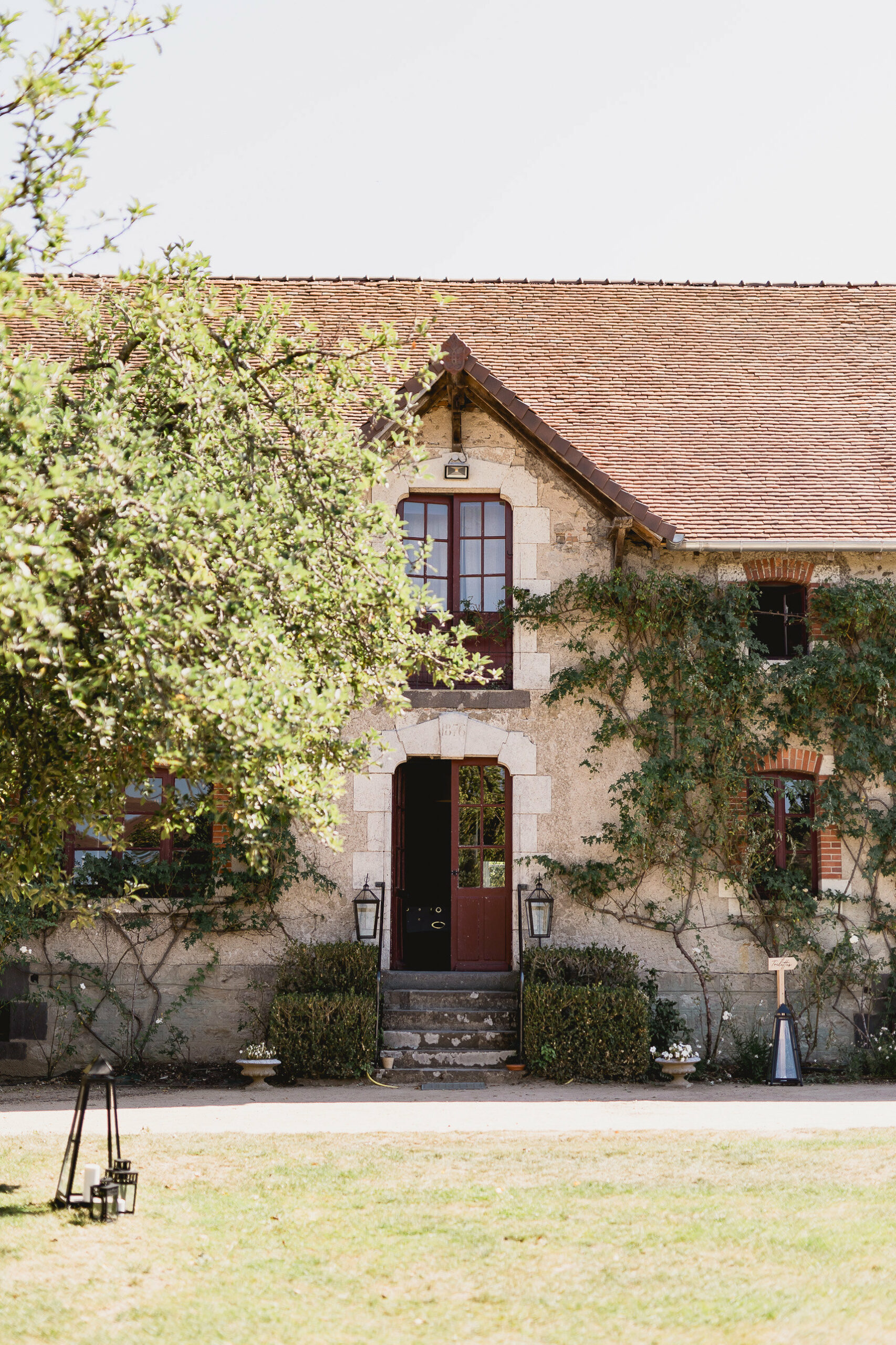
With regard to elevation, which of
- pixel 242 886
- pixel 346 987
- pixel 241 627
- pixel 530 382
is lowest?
pixel 346 987

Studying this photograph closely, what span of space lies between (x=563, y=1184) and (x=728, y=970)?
5.08 meters

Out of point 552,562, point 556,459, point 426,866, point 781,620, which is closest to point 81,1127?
point 552,562

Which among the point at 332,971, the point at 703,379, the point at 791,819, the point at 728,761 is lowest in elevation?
the point at 332,971

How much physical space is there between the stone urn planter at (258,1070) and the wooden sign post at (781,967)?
169 inches

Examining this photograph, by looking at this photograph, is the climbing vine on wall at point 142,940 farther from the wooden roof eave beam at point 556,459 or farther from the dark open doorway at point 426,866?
the wooden roof eave beam at point 556,459

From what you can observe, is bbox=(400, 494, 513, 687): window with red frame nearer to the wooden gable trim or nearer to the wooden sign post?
the wooden gable trim

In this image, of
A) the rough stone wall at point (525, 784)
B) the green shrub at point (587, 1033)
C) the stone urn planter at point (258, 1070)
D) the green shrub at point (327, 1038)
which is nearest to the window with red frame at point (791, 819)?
the rough stone wall at point (525, 784)

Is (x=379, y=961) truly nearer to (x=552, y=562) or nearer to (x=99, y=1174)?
(x=552, y=562)

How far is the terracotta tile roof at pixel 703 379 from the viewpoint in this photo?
11938 millimetres

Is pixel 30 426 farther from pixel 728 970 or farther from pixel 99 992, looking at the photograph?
pixel 728 970

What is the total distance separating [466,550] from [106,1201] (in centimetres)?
736

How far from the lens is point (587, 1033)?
10.1m

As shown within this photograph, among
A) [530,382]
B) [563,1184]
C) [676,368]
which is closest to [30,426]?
[563,1184]

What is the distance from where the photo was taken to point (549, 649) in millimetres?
11570
